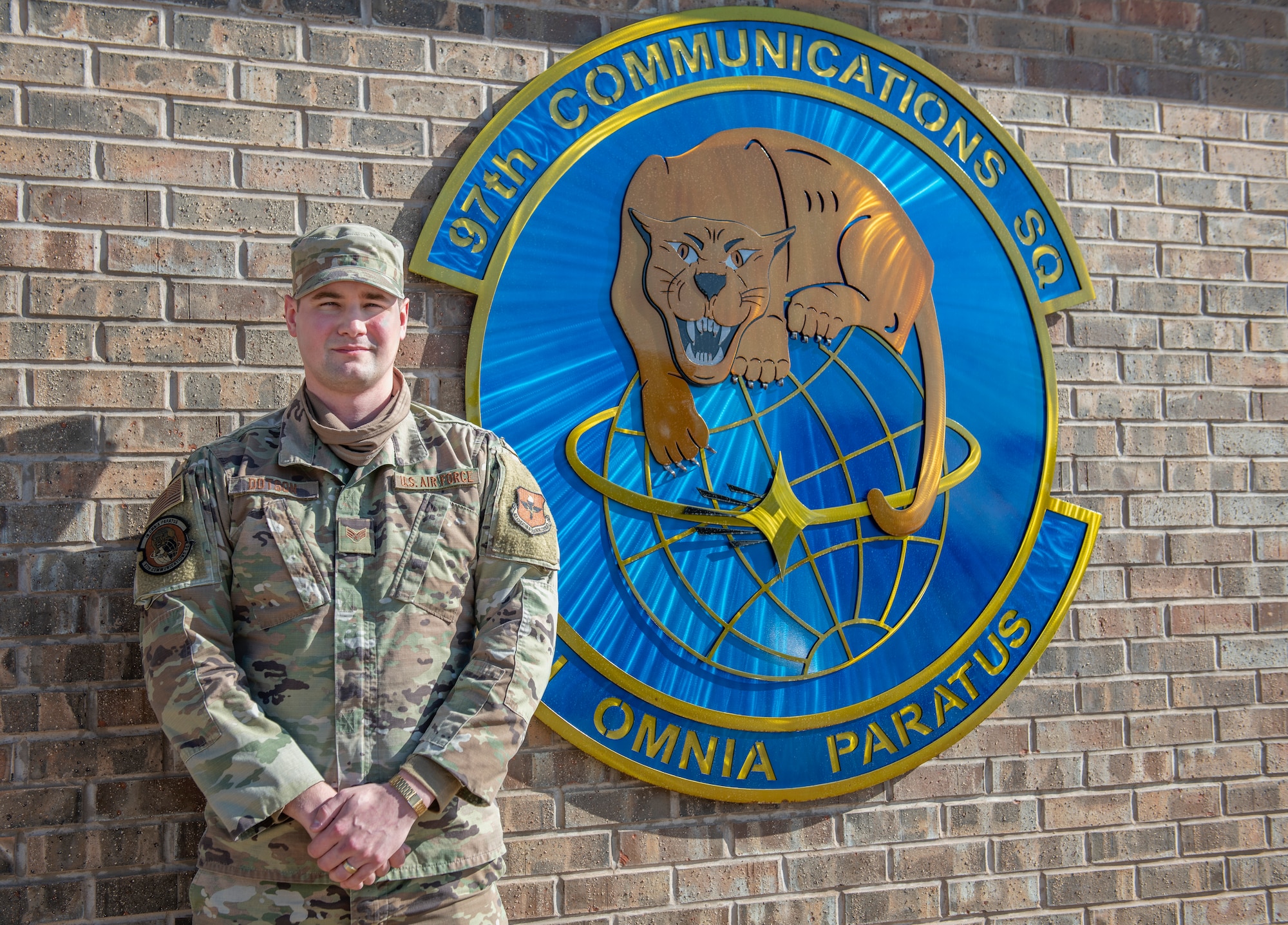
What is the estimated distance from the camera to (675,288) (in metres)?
2.39

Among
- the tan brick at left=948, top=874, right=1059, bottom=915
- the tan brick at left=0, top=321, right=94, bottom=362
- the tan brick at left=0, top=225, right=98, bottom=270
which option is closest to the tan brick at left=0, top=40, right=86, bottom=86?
the tan brick at left=0, top=225, right=98, bottom=270

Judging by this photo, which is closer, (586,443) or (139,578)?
(139,578)

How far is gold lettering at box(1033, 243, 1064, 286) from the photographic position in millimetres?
2684

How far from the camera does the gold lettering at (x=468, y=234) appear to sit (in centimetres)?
228

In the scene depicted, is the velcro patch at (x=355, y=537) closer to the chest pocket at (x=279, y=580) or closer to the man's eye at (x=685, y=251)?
the chest pocket at (x=279, y=580)

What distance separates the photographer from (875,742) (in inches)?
97.0

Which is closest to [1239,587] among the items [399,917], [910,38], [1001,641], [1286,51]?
[1001,641]

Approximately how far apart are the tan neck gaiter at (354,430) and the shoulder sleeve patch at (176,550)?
234 millimetres

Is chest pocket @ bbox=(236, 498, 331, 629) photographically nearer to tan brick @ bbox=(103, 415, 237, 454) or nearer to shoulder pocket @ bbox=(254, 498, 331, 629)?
shoulder pocket @ bbox=(254, 498, 331, 629)

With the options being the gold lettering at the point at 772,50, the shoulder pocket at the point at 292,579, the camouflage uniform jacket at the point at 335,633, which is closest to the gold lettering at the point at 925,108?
the gold lettering at the point at 772,50

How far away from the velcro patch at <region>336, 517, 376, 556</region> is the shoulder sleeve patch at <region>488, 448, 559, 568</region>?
0.21 m

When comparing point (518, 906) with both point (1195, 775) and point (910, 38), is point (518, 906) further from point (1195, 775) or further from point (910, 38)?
point (910, 38)

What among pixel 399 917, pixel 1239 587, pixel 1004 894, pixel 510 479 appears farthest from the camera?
pixel 1239 587

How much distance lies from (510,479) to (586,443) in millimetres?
463
